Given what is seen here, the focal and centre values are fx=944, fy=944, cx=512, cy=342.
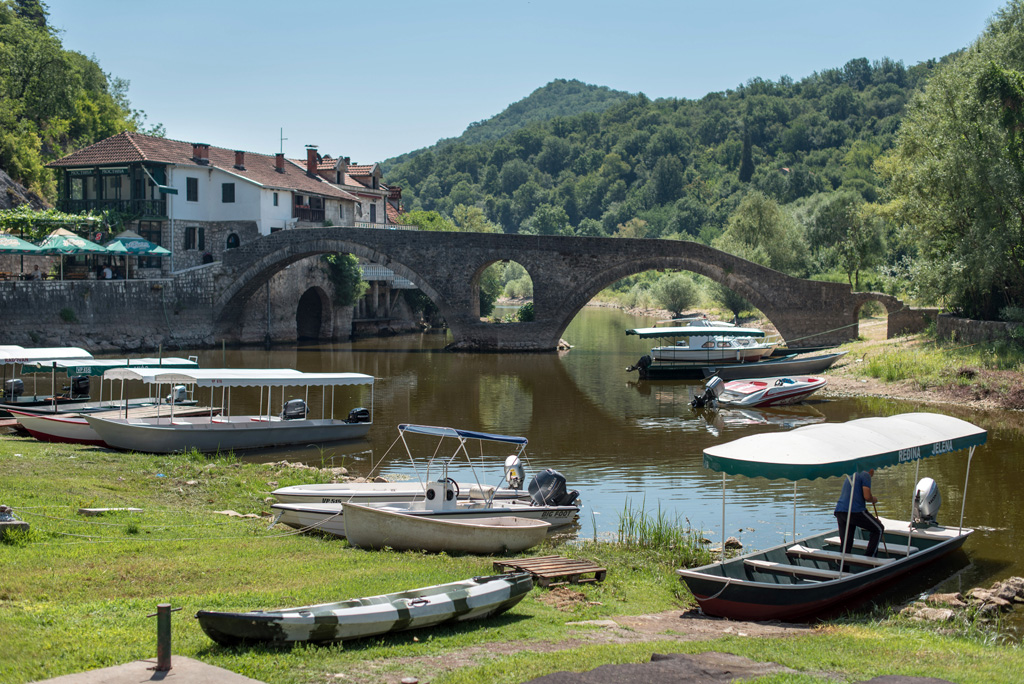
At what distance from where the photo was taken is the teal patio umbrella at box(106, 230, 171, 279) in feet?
129

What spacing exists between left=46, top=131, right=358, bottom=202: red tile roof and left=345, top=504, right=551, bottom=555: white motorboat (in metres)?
35.7

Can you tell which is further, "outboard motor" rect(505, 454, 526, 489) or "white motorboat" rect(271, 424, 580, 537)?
"outboard motor" rect(505, 454, 526, 489)

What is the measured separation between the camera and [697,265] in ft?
133

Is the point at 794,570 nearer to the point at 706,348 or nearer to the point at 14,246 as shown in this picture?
the point at 706,348

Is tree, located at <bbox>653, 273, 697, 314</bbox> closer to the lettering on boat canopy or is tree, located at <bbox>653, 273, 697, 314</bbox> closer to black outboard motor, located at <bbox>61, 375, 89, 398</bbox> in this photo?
black outboard motor, located at <bbox>61, 375, 89, 398</bbox>

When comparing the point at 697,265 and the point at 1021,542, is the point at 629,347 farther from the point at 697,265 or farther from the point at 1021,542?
the point at 1021,542

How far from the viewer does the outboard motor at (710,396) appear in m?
27.7

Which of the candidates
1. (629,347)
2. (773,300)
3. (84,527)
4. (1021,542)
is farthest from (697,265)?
(84,527)

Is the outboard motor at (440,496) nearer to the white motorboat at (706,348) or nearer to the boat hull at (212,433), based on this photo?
the boat hull at (212,433)

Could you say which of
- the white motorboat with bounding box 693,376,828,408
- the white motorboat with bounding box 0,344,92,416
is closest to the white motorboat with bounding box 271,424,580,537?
the white motorboat with bounding box 0,344,92,416

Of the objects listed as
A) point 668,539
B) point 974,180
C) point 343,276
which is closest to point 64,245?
point 343,276

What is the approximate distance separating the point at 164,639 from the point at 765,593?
629cm

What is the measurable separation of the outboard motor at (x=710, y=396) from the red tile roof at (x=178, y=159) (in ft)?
86.6

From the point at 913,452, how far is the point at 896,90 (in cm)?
13211
